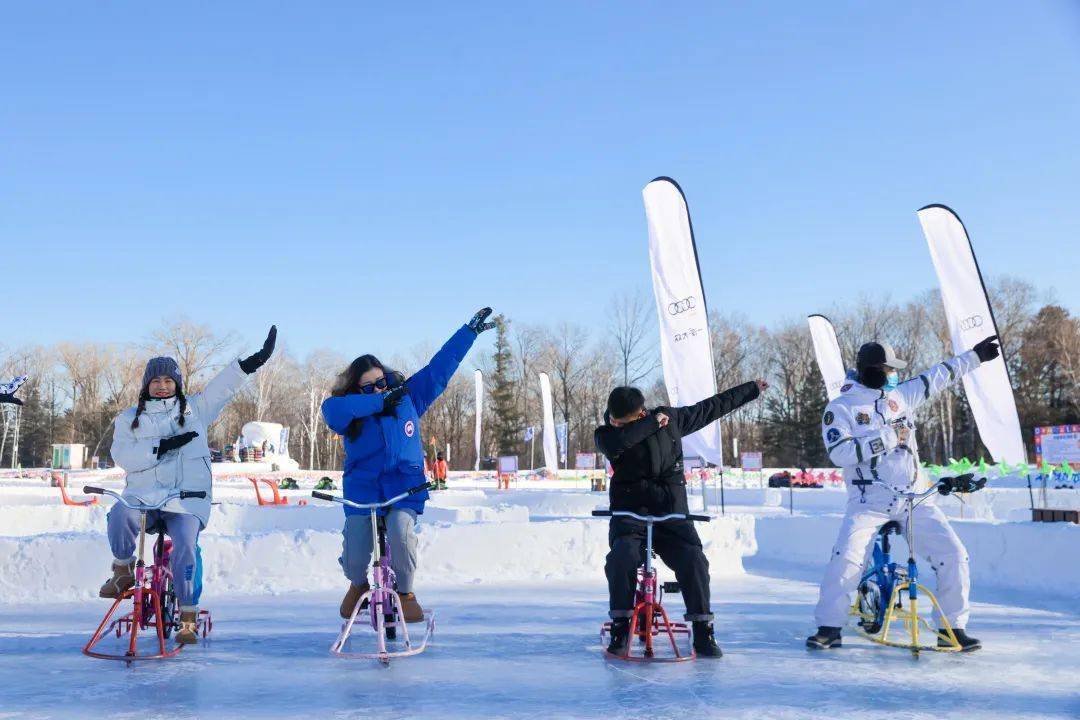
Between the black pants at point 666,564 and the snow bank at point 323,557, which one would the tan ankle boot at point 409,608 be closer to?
the black pants at point 666,564

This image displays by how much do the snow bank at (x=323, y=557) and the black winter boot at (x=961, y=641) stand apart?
4989 millimetres

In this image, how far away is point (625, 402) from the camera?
509 cm

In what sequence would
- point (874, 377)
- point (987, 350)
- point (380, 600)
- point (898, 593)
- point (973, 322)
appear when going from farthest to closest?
1. point (973, 322)
2. point (987, 350)
3. point (874, 377)
4. point (898, 593)
5. point (380, 600)

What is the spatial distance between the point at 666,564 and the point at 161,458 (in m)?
2.91

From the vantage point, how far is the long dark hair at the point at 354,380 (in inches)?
197

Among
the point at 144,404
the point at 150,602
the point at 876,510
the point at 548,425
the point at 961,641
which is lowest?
the point at 961,641

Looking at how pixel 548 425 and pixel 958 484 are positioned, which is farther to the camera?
pixel 548 425

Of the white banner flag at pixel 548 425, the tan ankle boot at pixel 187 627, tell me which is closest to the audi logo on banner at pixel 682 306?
the tan ankle boot at pixel 187 627

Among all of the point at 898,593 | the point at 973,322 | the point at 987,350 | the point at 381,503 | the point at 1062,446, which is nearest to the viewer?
the point at 381,503

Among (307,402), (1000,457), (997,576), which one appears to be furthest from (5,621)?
(307,402)

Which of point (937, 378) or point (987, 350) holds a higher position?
point (987, 350)

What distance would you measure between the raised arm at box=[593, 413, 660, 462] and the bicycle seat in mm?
1558

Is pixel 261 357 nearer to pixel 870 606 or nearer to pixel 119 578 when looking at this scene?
pixel 119 578

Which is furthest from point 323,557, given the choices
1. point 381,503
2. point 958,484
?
point 958,484
